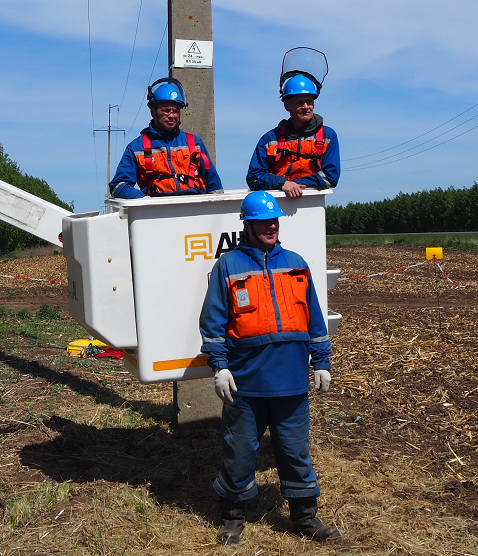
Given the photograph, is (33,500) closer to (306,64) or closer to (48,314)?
(306,64)

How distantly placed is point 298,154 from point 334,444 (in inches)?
99.3

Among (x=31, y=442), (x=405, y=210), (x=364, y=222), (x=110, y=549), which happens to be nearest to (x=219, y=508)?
(x=110, y=549)

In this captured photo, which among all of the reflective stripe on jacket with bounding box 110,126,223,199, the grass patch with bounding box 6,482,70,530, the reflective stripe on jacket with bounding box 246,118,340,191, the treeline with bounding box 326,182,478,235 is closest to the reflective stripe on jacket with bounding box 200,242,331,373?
the reflective stripe on jacket with bounding box 246,118,340,191

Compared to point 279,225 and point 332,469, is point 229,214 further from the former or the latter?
point 332,469

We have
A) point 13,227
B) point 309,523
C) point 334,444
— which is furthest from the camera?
point 13,227

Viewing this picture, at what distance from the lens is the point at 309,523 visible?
4.34 meters

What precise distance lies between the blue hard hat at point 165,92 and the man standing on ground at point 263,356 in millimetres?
1321

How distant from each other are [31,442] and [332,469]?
252cm

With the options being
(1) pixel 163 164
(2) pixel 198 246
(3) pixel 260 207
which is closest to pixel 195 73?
(1) pixel 163 164

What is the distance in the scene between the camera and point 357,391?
7.61 meters

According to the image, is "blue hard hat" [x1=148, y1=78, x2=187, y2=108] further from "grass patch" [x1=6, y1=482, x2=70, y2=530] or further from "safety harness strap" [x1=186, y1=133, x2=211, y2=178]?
"grass patch" [x1=6, y1=482, x2=70, y2=530]

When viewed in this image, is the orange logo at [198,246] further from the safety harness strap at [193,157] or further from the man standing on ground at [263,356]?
the safety harness strap at [193,157]

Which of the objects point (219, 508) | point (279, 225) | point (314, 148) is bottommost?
point (219, 508)

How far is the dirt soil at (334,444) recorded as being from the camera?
4.47 meters
